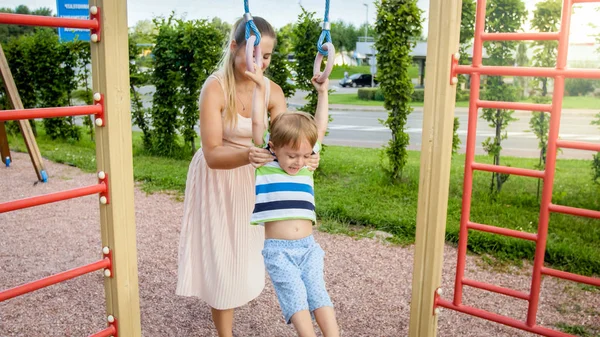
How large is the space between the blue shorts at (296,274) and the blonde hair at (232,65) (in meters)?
0.70

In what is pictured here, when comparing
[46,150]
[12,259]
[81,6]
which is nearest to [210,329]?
[12,259]

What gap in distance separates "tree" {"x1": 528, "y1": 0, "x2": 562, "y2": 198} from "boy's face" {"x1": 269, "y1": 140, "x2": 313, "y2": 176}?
14.5ft

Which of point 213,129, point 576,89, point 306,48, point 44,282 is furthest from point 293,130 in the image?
point 576,89

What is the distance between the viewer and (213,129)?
2.70m

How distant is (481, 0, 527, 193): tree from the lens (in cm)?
621

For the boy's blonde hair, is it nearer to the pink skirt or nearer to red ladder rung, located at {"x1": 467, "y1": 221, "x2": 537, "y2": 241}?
the pink skirt

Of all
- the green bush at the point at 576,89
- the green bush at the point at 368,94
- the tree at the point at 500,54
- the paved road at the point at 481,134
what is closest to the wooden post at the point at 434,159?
the tree at the point at 500,54

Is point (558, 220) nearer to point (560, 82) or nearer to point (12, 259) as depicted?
point (560, 82)

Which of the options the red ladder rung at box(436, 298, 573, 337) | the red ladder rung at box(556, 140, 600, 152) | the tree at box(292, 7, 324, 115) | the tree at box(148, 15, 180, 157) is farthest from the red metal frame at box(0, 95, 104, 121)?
the tree at box(148, 15, 180, 157)

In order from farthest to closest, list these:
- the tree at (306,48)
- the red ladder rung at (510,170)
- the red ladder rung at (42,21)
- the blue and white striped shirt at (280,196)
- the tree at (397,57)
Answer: the tree at (306,48) < the tree at (397,57) < the red ladder rung at (510,170) < the blue and white striped shirt at (280,196) < the red ladder rung at (42,21)

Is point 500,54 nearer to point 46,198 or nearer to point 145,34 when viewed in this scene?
point 46,198

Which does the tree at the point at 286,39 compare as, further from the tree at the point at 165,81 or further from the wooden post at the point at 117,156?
the wooden post at the point at 117,156

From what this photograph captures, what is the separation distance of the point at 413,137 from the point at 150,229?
1032cm

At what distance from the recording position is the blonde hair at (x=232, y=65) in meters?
2.72
